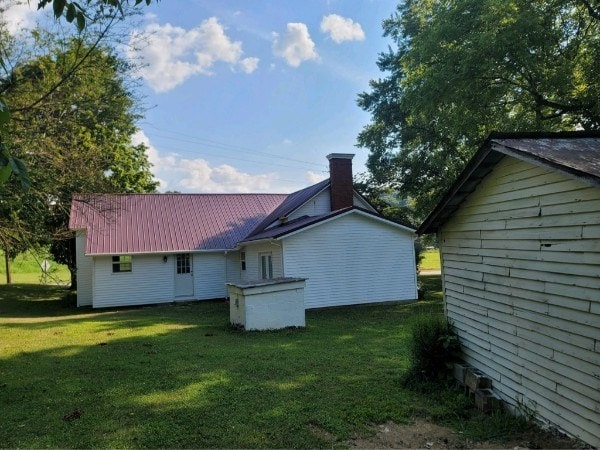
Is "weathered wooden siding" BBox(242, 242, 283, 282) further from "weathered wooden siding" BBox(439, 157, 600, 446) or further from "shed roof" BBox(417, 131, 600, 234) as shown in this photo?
"weathered wooden siding" BBox(439, 157, 600, 446)

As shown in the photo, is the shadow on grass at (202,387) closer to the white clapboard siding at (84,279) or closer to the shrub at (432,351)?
the shrub at (432,351)

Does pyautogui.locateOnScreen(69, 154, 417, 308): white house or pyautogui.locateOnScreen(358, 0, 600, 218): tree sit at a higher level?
pyautogui.locateOnScreen(358, 0, 600, 218): tree

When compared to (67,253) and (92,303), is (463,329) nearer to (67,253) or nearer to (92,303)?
(92,303)

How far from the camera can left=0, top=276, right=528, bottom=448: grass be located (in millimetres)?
4812

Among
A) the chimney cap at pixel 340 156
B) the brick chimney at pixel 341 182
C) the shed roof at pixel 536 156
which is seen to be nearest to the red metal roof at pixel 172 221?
the brick chimney at pixel 341 182

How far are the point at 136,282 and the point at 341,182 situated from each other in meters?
10.6

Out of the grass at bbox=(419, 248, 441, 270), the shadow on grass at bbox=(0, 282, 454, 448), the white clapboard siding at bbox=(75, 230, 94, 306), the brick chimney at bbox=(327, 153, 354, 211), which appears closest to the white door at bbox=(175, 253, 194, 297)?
the white clapboard siding at bbox=(75, 230, 94, 306)

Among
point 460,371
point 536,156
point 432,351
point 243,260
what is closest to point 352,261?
point 243,260

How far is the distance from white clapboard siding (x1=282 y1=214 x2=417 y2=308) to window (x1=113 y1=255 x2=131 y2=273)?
27.6ft

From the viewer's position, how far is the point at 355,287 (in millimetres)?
16594

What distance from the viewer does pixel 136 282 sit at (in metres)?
19.3

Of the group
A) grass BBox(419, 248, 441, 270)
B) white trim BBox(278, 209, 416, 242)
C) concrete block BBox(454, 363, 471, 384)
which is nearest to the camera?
concrete block BBox(454, 363, 471, 384)

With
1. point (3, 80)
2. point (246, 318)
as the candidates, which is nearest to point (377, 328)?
point (246, 318)

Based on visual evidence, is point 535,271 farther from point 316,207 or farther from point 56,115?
point 316,207
